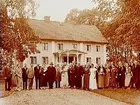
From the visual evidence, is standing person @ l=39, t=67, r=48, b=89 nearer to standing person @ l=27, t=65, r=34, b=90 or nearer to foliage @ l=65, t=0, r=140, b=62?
standing person @ l=27, t=65, r=34, b=90

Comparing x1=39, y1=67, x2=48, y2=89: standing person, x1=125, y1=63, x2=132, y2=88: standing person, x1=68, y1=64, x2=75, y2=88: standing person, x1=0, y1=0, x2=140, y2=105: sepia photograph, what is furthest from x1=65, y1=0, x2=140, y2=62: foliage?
x1=39, y1=67, x2=48, y2=89: standing person

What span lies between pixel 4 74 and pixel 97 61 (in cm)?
80

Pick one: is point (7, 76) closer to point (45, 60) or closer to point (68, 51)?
point (45, 60)

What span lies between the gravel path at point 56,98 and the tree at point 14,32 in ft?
0.98

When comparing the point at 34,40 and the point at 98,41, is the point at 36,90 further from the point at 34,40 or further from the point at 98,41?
the point at 98,41

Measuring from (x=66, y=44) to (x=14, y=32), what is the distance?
44cm

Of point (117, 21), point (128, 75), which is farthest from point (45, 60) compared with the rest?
point (128, 75)

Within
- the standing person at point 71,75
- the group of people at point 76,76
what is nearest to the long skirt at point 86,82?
the group of people at point 76,76

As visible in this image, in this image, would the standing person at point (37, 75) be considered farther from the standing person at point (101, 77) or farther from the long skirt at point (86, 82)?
the standing person at point (101, 77)

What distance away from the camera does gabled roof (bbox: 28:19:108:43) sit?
10.0 ft

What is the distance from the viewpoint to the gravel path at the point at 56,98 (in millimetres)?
2889

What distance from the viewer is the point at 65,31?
10.2 ft

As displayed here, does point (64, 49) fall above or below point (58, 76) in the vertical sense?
above

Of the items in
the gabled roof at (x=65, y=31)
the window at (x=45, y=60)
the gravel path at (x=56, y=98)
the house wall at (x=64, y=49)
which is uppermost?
the gabled roof at (x=65, y=31)
